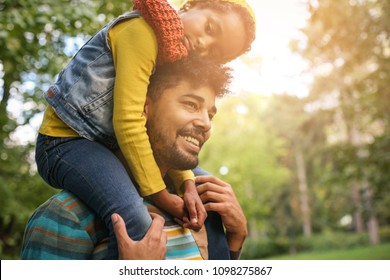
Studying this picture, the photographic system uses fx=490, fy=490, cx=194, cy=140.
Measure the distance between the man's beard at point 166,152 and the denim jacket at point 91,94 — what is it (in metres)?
0.13

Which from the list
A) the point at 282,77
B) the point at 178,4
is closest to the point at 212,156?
the point at 282,77

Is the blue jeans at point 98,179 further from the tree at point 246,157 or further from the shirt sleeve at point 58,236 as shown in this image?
the tree at point 246,157

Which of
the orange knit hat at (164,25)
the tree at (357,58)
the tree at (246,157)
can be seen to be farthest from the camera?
the tree at (246,157)

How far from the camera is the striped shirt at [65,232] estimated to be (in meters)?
1.14

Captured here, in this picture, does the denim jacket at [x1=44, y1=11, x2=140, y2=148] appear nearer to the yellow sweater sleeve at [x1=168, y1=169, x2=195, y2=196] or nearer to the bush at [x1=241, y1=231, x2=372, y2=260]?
the yellow sweater sleeve at [x1=168, y1=169, x2=195, y2=196]

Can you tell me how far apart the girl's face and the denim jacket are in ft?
0.54

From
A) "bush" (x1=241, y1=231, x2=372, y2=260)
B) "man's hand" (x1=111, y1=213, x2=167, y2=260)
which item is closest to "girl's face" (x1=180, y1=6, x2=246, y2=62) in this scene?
"man's hand" (x1=111, y1=213, x2=167, y2=260)

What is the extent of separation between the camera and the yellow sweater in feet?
3.77

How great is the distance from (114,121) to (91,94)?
100 mm

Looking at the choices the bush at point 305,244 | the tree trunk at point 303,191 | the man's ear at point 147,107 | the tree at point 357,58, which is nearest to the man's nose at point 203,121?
the man's ear at point 147,107

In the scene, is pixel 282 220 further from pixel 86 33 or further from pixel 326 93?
pixel 86 33

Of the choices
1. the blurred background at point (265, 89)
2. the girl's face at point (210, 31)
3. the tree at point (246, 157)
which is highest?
the girl's face at point (210, 31)

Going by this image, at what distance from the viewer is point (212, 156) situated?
8102 mm

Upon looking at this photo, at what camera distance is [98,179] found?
3.66 ft
